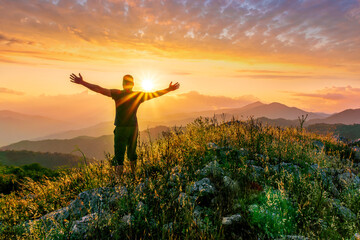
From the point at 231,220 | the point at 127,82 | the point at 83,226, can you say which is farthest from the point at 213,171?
the point at 127,82

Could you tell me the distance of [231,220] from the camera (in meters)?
2.95

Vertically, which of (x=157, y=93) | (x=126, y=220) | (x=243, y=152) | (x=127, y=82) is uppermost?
(x=127, y=82)

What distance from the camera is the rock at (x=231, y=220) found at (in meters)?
2.90

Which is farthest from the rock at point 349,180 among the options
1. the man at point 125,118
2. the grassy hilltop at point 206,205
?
the man at point 125,118

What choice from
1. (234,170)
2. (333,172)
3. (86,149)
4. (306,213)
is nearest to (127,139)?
(234,170)

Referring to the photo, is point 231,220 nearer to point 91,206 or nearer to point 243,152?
point 91,206

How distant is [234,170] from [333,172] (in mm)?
2563

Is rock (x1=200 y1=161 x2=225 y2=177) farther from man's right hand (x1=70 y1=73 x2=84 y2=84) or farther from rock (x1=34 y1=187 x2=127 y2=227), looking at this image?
man's right hand (x1=70 y1=73 x2=84 y2=84)

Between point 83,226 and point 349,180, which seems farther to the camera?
point 349,180

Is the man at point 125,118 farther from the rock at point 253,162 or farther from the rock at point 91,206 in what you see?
the rock at point 253,162

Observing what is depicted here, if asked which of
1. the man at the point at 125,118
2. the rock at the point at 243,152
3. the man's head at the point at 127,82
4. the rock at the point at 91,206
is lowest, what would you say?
the rock at the point at 91,206

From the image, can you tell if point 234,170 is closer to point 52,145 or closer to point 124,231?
point 124,231

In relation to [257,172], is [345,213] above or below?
below

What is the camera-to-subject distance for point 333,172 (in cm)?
498
